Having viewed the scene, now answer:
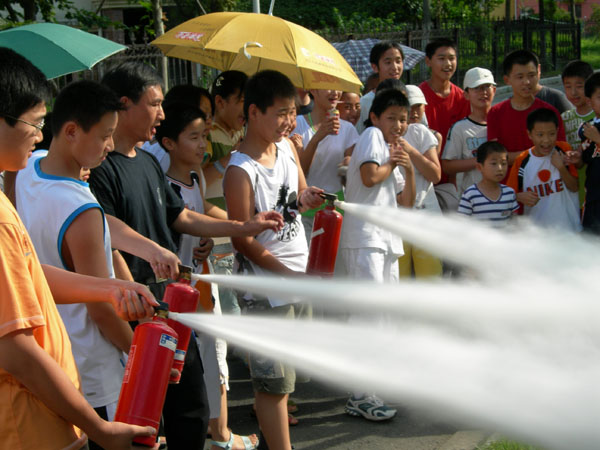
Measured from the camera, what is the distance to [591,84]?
21.6 feet

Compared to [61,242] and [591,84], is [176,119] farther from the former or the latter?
[591,84]

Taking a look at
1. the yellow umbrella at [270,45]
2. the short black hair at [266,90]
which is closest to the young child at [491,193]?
the yellow umbrella at [270,45]

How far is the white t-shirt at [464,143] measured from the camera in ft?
22.9

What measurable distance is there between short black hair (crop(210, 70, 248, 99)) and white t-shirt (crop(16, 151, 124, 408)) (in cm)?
270

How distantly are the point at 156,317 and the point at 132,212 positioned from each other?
111 centimetres

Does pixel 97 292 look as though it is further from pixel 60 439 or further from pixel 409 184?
pixel 409 184

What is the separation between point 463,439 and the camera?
16.3ft

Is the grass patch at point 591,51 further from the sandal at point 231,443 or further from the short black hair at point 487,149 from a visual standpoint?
the sandal at point 231,443

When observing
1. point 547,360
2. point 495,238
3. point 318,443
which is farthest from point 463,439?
point 547,360

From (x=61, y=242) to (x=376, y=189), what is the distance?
3.17 meters

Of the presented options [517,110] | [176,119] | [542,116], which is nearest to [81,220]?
[176,119]

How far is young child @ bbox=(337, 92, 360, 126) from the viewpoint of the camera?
7109 mm

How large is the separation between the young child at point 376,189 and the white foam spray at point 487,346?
1439 mm

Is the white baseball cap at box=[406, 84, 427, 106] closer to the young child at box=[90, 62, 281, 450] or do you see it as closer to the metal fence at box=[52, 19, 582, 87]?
the young child at box=[90, 62, 281, 450]
